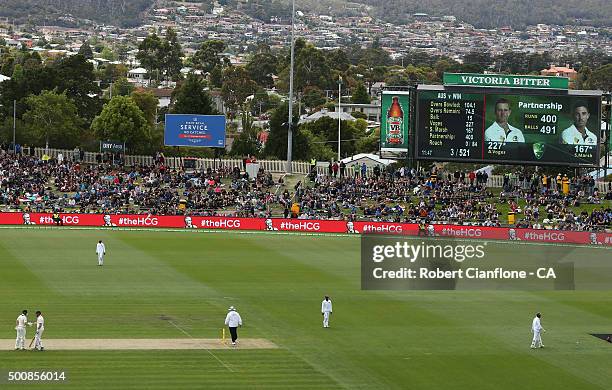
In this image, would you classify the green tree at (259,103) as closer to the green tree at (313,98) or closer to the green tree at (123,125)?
the green tree at (313,98)

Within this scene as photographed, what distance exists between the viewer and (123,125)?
9225 centimetres

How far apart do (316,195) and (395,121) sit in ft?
31.0

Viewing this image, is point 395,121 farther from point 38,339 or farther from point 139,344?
point 38,339

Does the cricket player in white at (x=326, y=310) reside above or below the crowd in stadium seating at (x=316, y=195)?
below

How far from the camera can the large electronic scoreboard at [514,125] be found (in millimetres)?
68625

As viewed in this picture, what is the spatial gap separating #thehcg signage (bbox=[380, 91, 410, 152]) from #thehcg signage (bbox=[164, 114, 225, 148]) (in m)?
20.4

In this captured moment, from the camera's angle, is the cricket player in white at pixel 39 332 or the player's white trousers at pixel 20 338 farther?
the cricket player in white at pixel 39 332

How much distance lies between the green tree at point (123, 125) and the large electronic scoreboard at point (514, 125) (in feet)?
101

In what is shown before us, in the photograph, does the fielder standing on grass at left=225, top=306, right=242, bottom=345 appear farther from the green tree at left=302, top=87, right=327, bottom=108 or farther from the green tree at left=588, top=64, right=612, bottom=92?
the green tree at left=588, top=64, right=612, bottom=92

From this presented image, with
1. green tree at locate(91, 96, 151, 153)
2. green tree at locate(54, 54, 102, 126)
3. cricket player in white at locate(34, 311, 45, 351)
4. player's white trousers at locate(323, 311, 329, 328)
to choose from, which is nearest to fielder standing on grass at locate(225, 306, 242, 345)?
player's white trousers at locate(323, 311, 329, 328)

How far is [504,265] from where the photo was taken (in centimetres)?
2738

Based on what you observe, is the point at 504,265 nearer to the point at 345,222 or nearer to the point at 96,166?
the point at 345,222

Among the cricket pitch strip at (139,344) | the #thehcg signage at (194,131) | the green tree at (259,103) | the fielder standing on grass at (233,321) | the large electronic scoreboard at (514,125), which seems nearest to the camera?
the cricket pitch strip at (139,344)

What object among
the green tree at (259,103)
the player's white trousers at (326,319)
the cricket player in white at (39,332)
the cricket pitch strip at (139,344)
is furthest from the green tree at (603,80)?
the cricket player in white at (39,332)
